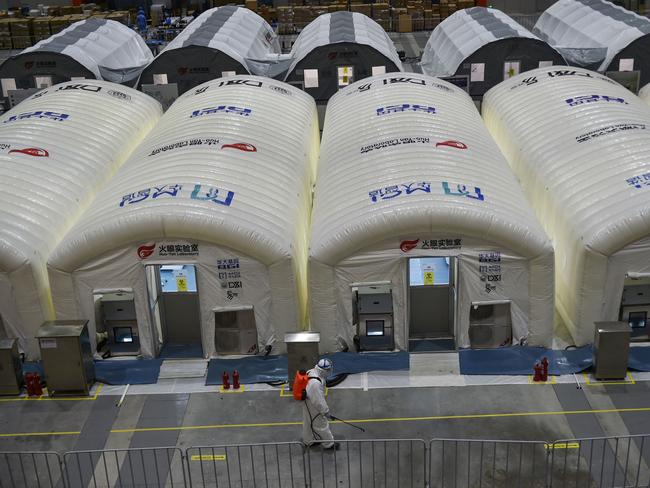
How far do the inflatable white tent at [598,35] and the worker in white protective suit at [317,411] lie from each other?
802 inches

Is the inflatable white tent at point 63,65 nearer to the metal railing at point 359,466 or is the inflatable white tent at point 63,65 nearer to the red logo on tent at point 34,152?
the red logo on tent at point 34,152

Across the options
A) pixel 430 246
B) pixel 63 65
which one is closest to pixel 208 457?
pixel 430 246

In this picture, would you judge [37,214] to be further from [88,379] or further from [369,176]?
[369,176]

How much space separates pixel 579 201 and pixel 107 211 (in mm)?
9323

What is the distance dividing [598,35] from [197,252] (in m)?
22.1

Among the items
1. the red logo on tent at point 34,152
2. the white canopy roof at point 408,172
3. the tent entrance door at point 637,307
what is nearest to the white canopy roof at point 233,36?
the white canopy roof at point 408,172

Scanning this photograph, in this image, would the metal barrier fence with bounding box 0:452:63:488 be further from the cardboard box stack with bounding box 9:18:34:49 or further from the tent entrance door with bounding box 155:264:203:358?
the cardboard box stack with bounding box 9:18:34:49

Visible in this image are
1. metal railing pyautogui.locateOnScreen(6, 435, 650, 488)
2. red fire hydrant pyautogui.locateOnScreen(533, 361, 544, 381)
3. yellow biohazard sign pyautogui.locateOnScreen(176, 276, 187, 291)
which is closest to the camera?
metal railing pyautogui.locateOnScreen(6, 435, 650, 488)

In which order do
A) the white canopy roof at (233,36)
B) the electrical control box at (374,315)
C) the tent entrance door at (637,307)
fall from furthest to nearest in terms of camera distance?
1. the white canopy roof at (233,36)
2. the tent entrance door at (637,307)
3. the electrical control box at (374,315)

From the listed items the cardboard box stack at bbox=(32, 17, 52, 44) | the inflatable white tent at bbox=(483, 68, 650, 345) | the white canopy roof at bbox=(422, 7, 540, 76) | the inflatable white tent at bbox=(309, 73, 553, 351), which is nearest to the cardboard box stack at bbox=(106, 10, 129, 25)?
the cardboard box stack at bbox=(32, 17, 52, 44)

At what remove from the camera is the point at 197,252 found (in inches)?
607

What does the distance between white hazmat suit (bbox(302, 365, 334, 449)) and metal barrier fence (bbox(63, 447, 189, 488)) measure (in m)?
2.01

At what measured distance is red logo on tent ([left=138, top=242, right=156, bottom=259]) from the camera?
1536 cm

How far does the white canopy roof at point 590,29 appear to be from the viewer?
29.0 m
